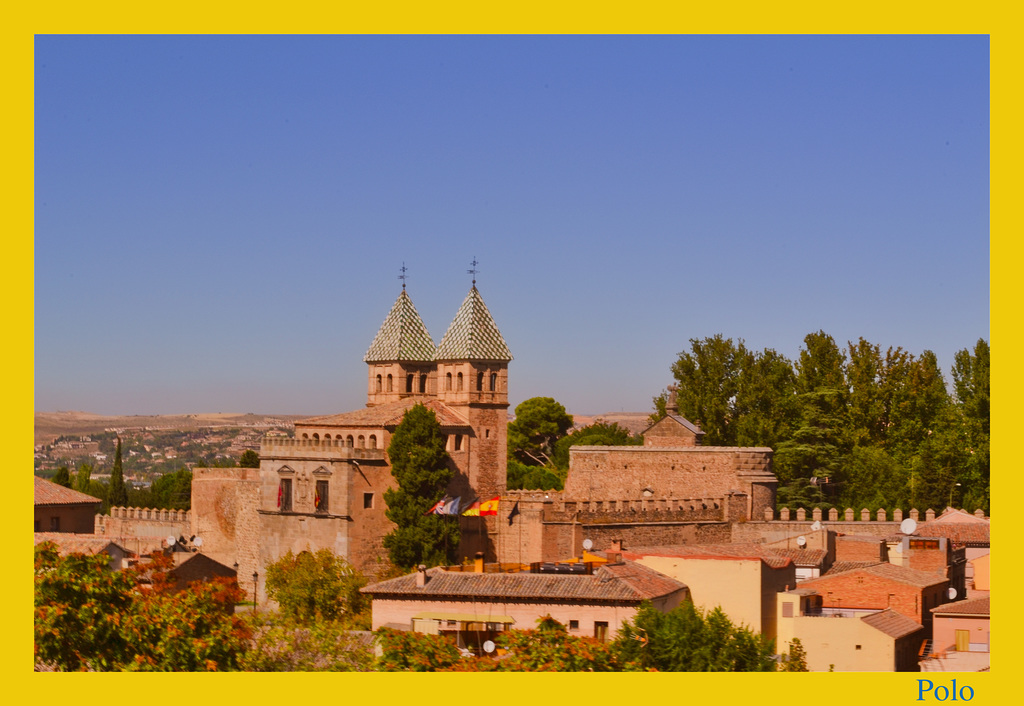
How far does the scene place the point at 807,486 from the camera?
53.0m

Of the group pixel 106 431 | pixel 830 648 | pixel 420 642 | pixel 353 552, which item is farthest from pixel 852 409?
pixel 106 431

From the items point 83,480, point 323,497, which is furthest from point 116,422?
point 323,497

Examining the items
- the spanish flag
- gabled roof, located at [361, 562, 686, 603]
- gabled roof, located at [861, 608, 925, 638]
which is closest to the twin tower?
the spanish flag

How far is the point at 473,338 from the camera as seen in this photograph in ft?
176

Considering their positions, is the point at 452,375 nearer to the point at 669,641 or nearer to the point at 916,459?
the point at 916,459

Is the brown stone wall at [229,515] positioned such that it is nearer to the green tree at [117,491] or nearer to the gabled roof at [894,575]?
the green tree at [117,491]

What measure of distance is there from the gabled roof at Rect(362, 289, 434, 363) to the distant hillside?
38.8m

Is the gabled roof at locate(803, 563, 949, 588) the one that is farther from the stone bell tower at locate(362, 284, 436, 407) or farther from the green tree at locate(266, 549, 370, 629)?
the stone bell tower at locate(362, 284, 436, 407)

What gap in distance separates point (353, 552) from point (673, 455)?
10963mm

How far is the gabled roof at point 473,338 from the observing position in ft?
175

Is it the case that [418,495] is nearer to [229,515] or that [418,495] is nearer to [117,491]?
[229,515]

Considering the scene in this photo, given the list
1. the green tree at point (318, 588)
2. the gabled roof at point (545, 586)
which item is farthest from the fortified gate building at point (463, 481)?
the gabled roof at point (545, 586)

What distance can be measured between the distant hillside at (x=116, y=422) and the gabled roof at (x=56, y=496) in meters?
37.6

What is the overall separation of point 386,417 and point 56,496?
14407 millimetres
